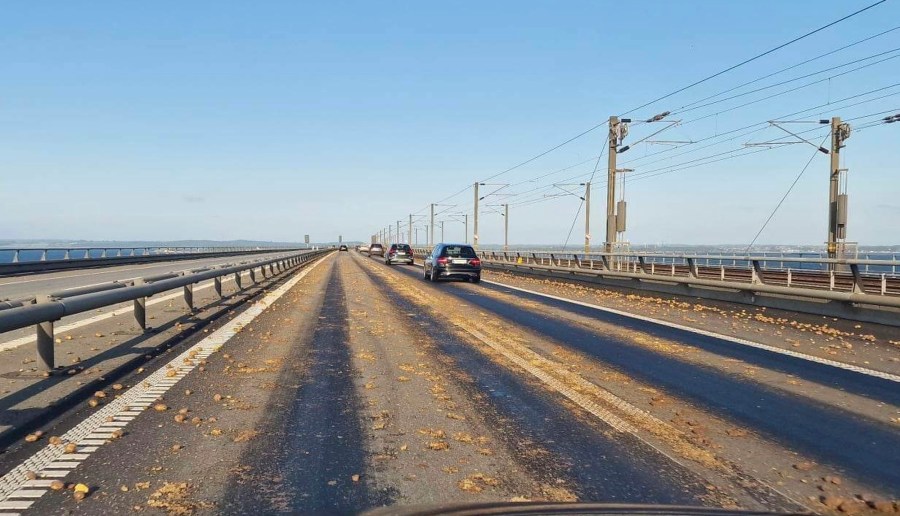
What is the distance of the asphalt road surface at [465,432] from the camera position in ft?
12.8

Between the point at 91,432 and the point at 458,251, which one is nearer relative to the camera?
the point at 91,432

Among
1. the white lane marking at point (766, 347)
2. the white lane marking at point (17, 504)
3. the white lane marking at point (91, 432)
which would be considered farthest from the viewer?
the white lane marking at point (766, 347)

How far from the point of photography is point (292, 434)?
16.9 feet

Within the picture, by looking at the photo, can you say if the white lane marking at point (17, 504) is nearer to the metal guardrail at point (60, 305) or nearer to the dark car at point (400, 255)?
the metal guardrail at point (60, 305)

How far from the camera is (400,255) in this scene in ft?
180

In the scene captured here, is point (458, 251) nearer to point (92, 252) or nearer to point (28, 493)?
point (28, 493)

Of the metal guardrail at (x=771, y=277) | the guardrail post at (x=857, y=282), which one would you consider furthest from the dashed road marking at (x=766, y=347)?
the guardrail post at (x=857, y=282)

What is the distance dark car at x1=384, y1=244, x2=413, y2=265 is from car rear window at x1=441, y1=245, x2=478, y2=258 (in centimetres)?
2601

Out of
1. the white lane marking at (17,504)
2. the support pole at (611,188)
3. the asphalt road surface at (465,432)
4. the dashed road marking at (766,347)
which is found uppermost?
the support pole at (611,188)

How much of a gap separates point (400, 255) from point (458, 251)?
2693 cm

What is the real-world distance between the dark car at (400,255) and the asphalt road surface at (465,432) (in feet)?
147

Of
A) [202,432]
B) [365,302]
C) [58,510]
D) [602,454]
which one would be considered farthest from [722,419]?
[365,302]

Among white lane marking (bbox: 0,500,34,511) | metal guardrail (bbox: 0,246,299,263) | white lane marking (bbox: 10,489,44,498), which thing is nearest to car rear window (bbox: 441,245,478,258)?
metal guardrail (bbox: 0,246,299,263)

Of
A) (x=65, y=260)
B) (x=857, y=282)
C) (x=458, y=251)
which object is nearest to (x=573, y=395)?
(x=857, y=282)
